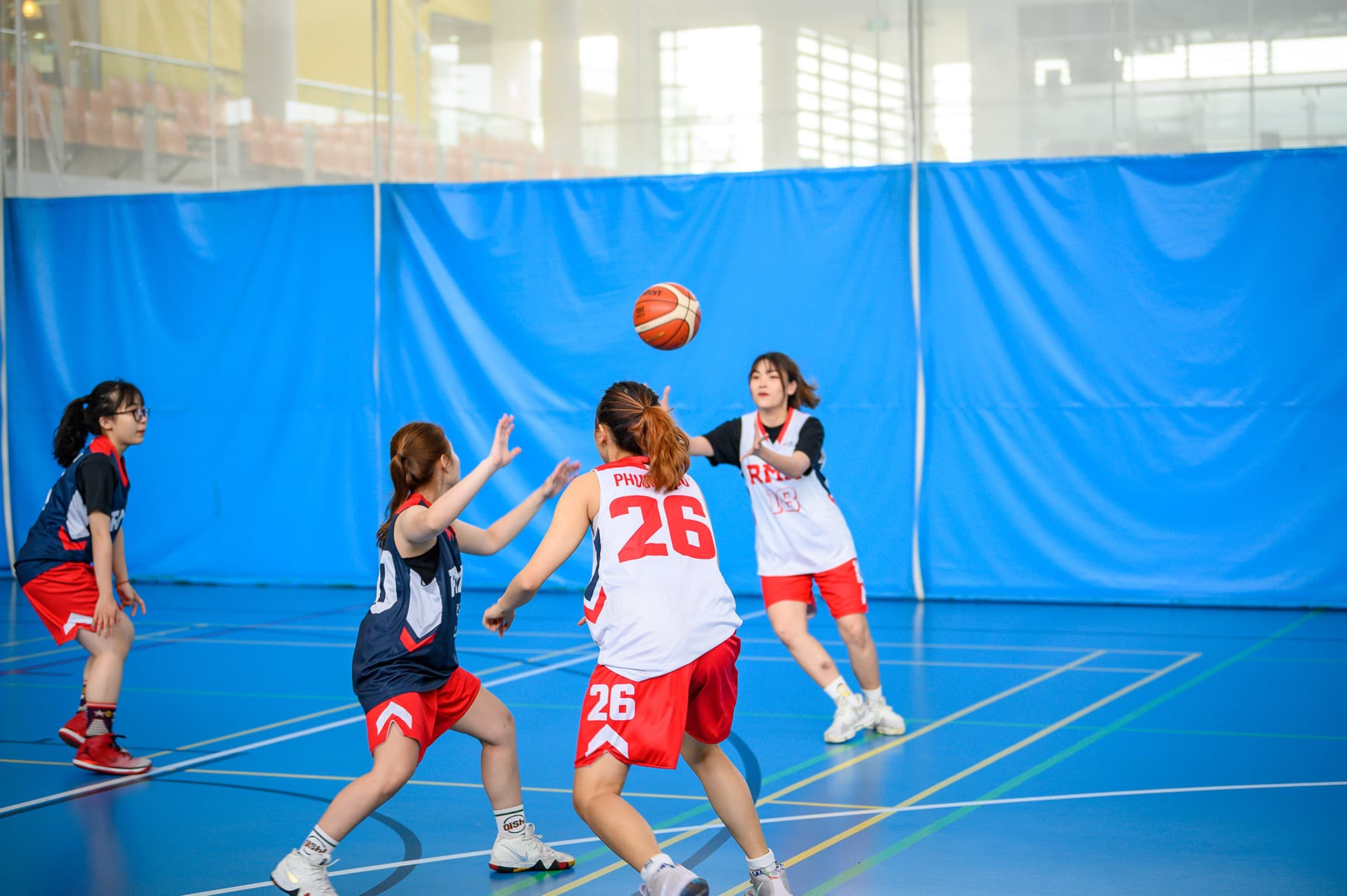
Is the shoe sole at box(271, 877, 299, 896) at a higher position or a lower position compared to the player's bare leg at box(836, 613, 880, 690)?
lower

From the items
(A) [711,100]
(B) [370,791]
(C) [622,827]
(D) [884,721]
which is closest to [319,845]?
(B) [370,791]

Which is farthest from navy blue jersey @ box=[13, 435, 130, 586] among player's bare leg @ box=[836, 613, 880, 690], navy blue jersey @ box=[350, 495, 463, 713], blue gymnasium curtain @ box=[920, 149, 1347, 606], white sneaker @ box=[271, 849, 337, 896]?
blue gymnasium curtain @ box=[920, 149, 1347, 606]

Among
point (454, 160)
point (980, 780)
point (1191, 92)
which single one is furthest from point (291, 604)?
point (1191, 92)

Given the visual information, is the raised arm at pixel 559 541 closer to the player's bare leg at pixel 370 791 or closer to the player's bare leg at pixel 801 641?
the player's bare leg at pixel 370 791

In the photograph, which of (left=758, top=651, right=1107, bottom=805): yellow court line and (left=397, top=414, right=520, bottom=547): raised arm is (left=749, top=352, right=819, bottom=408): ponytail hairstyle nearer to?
(left=758, top=651, right=1107, bottom=805): yellow court line

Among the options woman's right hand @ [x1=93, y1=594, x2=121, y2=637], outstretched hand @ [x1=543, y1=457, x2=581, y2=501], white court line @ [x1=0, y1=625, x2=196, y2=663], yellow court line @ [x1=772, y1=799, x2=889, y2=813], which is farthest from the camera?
white court line @ [x1=0, y1=625, x2=196, y2=663]

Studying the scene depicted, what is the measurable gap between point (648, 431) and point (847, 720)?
275cm

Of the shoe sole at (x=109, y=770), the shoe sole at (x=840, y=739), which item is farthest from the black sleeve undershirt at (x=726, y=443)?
the shoe sole at (x=109, y=770)

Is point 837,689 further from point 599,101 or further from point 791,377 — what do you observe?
point 599,101

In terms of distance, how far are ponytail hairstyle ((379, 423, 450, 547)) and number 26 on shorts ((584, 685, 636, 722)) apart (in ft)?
3.14

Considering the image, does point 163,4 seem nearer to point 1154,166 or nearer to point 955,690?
point 1154,166

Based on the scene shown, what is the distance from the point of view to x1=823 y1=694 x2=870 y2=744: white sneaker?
6.16 metres

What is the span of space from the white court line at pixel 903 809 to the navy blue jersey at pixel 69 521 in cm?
217

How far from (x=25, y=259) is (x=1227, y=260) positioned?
9820 millimetres
